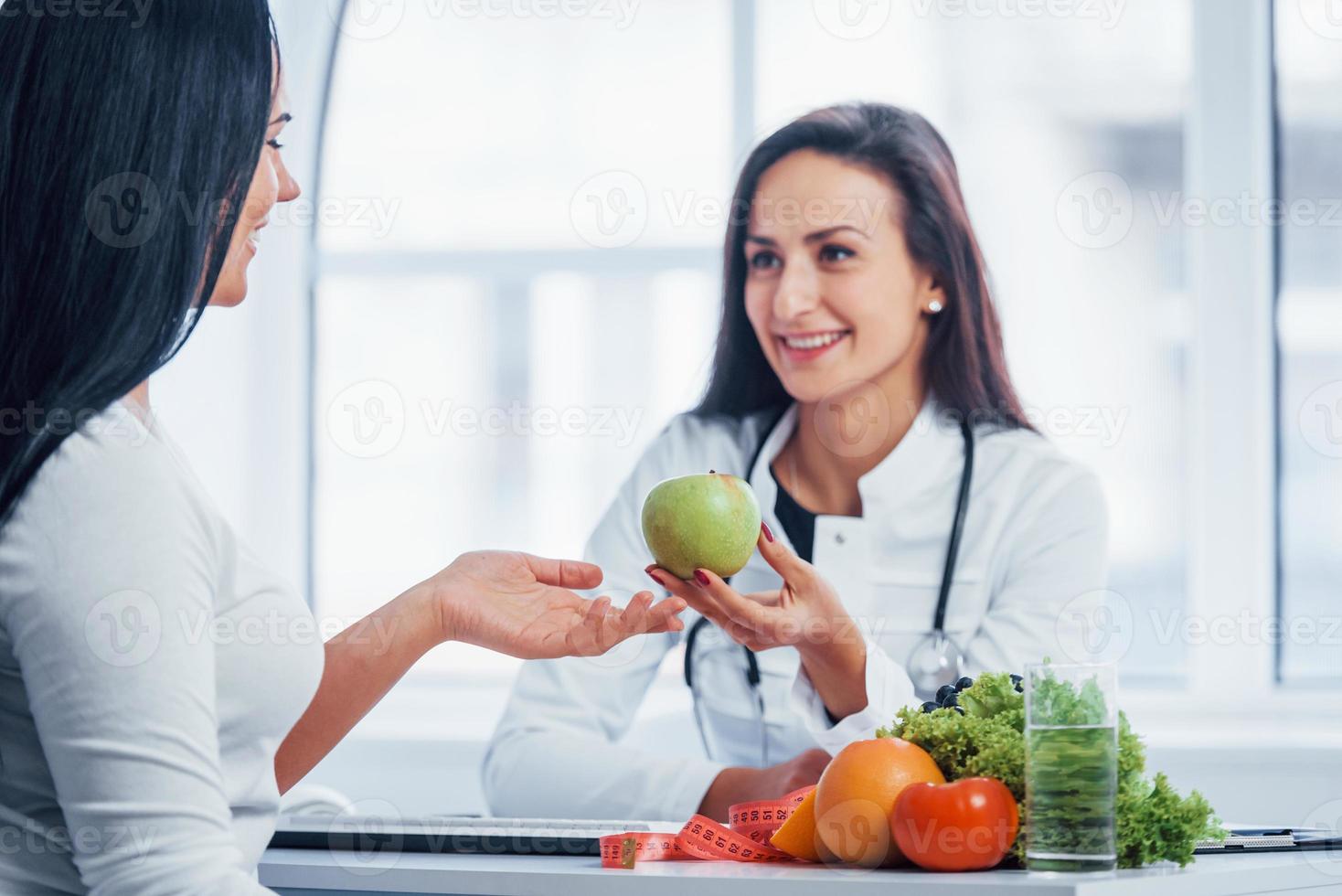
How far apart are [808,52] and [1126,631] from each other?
160cm

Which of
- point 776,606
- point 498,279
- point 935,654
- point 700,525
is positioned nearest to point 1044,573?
point 935,654

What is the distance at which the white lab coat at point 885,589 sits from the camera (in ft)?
7.19

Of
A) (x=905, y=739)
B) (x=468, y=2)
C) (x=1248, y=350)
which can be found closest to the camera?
(x=905, y=739)

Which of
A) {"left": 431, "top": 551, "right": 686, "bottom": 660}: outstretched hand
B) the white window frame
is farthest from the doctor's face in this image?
{"left": 431, "top": 551, "right": 686, "bottom": 660}: outstretched hand

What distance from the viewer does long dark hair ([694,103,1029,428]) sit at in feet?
7.92

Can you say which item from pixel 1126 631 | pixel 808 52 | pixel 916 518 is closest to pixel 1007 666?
pixel 916 518

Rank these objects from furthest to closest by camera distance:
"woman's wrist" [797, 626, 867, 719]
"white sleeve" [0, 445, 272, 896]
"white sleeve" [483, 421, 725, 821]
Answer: "white sleeve" [483, 421, 725, 821]
"woman's wrist" [797, 626, 867, 719]
"white sleeve" [0, 445, 272, 896]

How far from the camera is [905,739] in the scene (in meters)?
1.32

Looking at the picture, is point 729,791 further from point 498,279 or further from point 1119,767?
point 498,279

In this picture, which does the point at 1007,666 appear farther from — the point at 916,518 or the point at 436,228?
the point at 436,228

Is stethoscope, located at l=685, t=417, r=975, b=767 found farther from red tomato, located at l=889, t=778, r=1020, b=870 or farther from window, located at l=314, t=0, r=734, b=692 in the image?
window, located at l=314, t=0, r=734, b=692

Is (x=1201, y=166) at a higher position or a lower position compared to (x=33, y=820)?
higher

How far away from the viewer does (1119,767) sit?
122cm

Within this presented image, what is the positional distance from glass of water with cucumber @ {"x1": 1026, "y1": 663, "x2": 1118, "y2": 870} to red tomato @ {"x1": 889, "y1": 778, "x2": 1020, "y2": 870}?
3 cm
